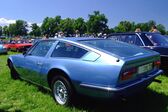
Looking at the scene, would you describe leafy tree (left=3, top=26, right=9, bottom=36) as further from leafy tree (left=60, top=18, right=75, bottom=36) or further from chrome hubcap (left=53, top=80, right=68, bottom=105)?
chrome hubcap (left=53, top=80, right=68, bottom=105)

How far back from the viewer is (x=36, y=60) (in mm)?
5535

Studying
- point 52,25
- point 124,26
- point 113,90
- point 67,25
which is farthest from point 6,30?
point 113,90

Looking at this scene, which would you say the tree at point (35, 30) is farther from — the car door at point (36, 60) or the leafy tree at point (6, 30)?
the car door at point (36, 60)


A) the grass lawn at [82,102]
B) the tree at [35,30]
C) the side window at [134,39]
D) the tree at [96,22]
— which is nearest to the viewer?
the grass lawn at [82,102]

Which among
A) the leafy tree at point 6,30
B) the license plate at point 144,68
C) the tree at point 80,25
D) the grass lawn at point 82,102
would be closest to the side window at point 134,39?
the grass lawn at point 82,102

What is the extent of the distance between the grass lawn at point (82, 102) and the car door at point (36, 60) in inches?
15.7

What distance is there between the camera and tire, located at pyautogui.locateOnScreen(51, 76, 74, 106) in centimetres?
455

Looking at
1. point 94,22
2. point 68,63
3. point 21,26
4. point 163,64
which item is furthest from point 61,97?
point 21,26

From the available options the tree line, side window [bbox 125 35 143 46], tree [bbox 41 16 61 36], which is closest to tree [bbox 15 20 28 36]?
the tree line

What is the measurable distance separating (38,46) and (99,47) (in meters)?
1.94

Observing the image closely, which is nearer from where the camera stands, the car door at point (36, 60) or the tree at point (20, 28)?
the car door at point (36, 60)

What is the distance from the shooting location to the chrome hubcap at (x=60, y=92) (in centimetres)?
474

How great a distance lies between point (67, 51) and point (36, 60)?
1005 millimetres

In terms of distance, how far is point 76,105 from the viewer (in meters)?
4.81
